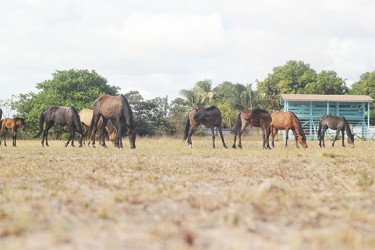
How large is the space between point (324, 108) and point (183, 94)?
20333 mm

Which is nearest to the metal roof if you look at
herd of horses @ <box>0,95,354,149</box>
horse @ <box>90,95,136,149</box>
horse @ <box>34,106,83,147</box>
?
herd of horses @ <box>0,95,354,149</box>

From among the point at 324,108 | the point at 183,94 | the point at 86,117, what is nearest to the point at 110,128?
the point at 86,117

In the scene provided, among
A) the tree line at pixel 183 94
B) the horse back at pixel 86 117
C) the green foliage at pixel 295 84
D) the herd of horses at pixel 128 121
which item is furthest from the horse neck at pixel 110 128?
the green foliage at pixel 295 84

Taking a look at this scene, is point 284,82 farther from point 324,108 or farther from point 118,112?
point 118,112

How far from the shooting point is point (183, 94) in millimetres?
63281

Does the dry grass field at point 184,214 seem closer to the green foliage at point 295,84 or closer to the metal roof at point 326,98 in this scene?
the metal roof at point 326,98

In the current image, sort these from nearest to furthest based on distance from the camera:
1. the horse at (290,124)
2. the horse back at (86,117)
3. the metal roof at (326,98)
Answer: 1. the horse at (290,124)
2. the horse back at (86,117)
3. the metal roof at (326,98)

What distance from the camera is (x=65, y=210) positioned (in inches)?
167

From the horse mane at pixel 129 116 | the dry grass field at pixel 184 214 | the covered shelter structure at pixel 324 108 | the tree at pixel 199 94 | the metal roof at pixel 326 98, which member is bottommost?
the dry grass field at pixel 184 214

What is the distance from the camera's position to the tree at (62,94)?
41609mm

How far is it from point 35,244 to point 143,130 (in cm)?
4699

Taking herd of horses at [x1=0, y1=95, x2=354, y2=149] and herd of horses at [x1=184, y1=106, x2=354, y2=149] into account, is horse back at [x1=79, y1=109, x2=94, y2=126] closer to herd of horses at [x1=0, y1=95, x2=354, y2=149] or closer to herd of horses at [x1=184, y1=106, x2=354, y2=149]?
herd of horses at [x1=0, y1=95, x2=354, y2=149]

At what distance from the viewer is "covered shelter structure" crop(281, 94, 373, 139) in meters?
46.5

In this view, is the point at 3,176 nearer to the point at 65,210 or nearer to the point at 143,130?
the point at 65,210
